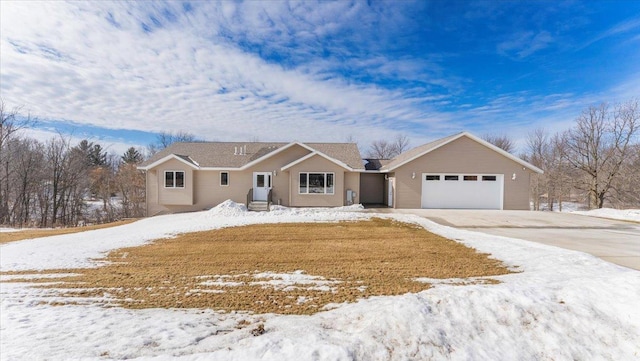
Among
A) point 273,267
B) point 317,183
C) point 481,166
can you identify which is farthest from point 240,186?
point 481,166

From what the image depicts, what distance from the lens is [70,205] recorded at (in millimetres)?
26781

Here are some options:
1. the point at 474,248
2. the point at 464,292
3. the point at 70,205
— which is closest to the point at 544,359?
the point at 464,292

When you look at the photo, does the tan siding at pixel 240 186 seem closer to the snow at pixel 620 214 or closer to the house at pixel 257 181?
the house at pixel 257 181

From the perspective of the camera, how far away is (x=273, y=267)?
688 centimetres

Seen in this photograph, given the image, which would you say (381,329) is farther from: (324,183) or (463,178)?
(463,178)

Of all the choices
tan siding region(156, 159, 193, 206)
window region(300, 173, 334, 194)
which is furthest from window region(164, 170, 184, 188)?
window region(300, 173, 334, 194)

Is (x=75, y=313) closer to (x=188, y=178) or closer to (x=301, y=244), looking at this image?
(x=301, y=244)

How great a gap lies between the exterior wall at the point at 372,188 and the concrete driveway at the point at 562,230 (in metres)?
4.03

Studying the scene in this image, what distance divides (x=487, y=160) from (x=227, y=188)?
55.0 ft

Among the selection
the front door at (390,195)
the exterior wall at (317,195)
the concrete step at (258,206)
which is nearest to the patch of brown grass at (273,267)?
the concrete step at (258,206)

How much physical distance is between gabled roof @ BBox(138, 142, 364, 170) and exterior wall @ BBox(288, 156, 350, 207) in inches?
20.2

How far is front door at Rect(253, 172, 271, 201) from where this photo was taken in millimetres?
18828

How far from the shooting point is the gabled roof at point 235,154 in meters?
18.5

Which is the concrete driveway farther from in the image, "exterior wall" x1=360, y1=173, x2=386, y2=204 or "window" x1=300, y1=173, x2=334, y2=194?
"window" x1=300, y1=173, x2=334, y2=194
